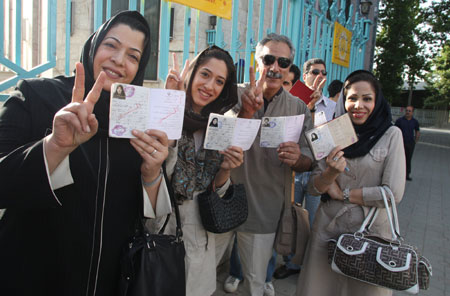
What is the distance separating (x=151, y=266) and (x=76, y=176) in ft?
1.81

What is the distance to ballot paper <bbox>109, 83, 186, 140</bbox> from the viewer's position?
1.36 meters

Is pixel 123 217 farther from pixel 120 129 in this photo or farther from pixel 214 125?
pixel 214 125

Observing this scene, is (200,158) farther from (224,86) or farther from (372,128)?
(372,128)

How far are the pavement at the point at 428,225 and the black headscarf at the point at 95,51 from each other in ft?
7.54

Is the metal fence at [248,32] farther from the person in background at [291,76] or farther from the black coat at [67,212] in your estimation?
the black coat at [67,212]

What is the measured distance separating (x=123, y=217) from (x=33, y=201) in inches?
18.0

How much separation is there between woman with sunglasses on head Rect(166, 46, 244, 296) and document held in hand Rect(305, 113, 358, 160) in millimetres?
473

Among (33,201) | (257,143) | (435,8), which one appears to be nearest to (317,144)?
(257,143)

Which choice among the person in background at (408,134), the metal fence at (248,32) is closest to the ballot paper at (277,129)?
the metal fence at (248,32)

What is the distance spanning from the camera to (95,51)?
155 cm

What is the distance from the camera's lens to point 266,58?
8.12 feet

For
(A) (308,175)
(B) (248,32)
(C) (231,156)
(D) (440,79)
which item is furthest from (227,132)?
(D) (440,79)

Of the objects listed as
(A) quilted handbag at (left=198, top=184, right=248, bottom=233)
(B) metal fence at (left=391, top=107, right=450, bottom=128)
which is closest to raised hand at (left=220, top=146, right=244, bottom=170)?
(A) quilted handbag at (left=198, top=184, right=248, bottom=233)

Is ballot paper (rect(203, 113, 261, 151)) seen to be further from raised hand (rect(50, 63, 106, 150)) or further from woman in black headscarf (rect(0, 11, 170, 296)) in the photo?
raised hand (rect(50, 63, 106, 150))
